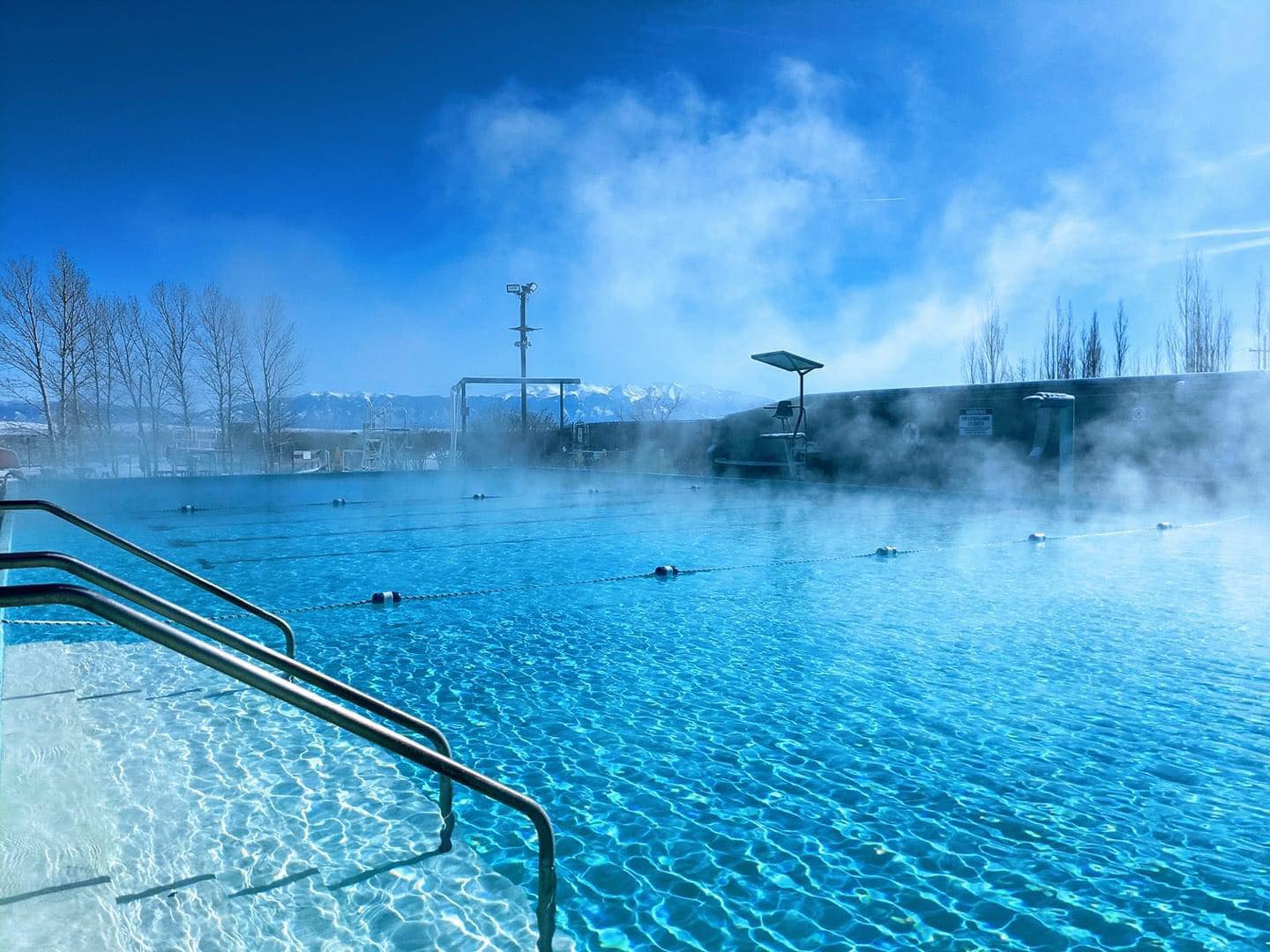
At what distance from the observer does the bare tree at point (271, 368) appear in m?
20.5

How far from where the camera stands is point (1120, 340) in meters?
22.6

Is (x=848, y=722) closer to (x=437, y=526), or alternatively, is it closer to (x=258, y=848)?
(x=258, y=848)

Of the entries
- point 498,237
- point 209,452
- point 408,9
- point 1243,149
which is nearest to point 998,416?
point 1243,149

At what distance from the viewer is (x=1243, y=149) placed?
12.6 metres

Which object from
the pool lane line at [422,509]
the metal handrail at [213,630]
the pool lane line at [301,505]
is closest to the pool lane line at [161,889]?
the metal handrail at [213,630]

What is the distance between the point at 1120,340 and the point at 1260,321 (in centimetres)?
316

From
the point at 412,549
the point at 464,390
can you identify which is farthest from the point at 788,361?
the point at 464,390

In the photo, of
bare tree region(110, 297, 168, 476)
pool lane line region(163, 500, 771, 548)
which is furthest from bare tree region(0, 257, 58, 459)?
pool lane line region(163, 500, 771, 548)

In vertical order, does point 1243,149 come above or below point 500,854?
above

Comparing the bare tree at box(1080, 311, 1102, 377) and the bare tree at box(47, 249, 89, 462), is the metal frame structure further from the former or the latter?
the bare tree at box(1080, 311, 1102, 377)

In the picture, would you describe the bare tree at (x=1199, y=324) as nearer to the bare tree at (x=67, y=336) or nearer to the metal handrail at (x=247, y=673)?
the metal handrail at (x=247, y=673)

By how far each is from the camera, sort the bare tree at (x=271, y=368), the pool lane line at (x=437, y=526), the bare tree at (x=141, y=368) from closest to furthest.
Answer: the pool lane line at (x=437, y=526)
the bare tree at (x=141, y=368)
the bare tree at (x=271, y=368)

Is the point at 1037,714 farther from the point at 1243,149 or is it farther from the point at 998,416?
the point at 1243,149

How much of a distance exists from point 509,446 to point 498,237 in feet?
19.0
